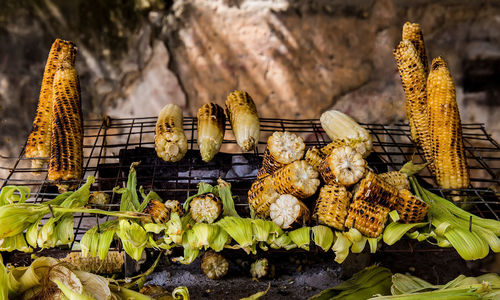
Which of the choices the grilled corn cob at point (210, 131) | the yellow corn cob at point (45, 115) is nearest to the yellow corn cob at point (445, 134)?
the grilled corn cob at point (210, 131)

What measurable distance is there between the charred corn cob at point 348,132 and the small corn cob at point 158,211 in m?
1.12

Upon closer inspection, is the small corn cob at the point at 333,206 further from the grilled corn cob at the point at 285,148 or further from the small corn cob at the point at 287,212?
the grilled corn cob at the point at 285,148

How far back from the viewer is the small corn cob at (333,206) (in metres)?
2.11

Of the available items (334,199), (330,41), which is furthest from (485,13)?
(334,199)

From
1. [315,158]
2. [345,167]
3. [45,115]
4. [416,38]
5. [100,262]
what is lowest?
[100,262]

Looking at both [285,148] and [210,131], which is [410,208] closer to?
[285,148]

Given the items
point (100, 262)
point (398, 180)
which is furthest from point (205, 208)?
point (100, 262)

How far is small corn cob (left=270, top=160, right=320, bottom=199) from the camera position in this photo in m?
2.15

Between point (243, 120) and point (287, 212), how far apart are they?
39.8 inches

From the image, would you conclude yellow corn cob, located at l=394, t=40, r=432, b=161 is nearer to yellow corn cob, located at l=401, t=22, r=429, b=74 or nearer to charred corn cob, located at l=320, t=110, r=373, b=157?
yellow corn cob, located at l=401, t=22, r=429, b=74

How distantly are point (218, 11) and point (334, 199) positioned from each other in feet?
10.5

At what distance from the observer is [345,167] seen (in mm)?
2143

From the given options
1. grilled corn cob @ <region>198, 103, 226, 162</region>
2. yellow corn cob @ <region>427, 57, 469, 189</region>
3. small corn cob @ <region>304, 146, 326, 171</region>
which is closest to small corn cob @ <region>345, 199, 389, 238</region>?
small corn cob @ <region>304, 146, 326, 171</region>

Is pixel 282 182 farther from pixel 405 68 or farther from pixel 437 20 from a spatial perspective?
pixel 437 20
